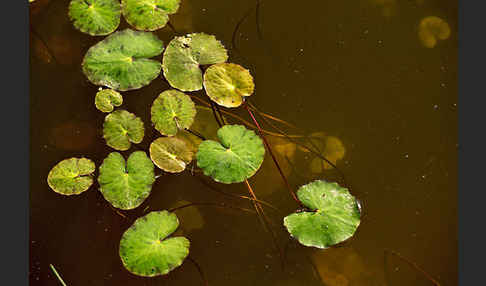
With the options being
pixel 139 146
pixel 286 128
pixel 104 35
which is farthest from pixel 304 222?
pixel 104 35

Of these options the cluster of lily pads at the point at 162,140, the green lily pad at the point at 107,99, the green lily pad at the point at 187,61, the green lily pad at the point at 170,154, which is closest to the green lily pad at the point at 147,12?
the cluster of lily pads at the point at 162,140

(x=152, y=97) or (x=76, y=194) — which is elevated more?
(x=152, y=97)

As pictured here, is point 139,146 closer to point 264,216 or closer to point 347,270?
point 264,216

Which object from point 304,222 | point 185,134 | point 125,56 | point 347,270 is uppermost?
point 125,56

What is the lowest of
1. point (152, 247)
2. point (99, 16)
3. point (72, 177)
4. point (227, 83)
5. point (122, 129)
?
point (152, 247)

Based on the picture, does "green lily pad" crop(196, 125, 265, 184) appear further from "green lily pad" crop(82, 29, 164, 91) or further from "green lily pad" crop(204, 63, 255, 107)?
"green lily pad" crop(82, 29, 164, 91)

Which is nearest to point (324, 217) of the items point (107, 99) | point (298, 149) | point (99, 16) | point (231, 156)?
point (298, 149)

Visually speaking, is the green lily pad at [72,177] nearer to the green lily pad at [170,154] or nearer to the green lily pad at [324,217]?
the green lily pad at [170,154]

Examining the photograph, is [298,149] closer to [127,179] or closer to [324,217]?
[324,217]
